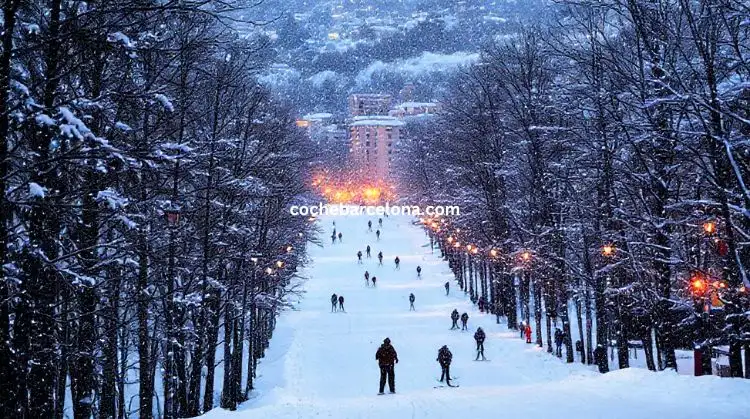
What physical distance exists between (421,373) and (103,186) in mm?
16067

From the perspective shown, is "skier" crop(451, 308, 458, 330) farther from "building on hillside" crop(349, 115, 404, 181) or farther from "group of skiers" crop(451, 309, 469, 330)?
"building on hillside" crop(349, 115, 404, 181)

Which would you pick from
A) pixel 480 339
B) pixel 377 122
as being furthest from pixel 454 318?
pixel 377 122

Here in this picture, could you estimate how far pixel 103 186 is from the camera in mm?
9461

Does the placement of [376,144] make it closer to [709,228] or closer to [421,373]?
[421,373]

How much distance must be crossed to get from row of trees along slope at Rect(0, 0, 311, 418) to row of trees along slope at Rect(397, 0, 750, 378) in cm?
637

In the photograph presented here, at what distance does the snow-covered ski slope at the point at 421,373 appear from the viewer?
10.6 m

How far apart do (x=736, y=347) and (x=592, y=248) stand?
8.75m

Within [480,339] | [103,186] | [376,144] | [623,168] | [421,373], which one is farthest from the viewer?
[376,144]

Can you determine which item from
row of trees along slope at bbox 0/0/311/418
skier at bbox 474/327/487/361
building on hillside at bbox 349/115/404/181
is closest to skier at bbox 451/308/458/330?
skier at bbox 474/327/487/361

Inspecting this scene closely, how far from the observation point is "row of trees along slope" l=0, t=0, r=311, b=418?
5562 mm

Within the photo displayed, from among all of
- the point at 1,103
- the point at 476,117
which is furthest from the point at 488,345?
the point at 1,103

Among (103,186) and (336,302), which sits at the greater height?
(103,186)

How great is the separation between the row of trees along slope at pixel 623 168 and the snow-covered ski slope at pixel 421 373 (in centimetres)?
164

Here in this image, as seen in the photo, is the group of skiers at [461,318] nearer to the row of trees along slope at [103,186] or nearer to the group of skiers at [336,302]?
the group of skiers at [336,302]
